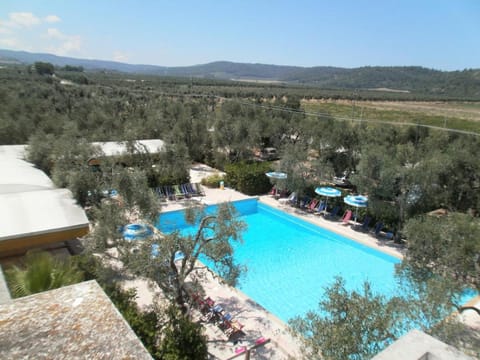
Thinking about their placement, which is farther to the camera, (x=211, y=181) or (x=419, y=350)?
(x=211, y=181)

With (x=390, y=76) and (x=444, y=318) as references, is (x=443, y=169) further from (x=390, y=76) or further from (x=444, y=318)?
(x=390, y=76)

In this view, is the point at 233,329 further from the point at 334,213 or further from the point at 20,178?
the point at 20,178

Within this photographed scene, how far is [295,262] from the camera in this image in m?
12.8

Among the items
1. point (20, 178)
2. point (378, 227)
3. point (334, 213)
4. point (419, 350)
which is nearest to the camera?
point (419, 350)

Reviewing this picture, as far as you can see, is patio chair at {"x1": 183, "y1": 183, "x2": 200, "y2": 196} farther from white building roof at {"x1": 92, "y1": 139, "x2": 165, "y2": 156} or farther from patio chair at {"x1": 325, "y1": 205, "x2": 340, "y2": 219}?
patio chair at {"x1": 325, "y1": 205, "x2": 340, "y2": 219}

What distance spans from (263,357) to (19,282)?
16.2ft

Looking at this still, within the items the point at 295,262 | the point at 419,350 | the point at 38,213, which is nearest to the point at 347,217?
the point at 295,262

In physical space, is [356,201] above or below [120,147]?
below

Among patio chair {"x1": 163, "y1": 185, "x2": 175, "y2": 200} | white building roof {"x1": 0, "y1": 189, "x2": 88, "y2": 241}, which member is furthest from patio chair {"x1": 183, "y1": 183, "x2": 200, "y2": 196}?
white building roof {"x1": 0, "y1": 189, "x2": 88, "y2": 241}

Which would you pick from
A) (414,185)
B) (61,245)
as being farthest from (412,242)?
(61,245)

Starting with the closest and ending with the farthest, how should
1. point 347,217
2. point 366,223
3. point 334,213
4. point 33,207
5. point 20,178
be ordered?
1. point 33,207
2. point 20,178
3. point 366,223
4. point 347,217
5. point 334,213

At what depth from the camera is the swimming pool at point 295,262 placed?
10.6 metres

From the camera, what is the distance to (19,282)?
5.02 m

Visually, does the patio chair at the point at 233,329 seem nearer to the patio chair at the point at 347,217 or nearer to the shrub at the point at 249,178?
the patio chair at the point at 347,217
